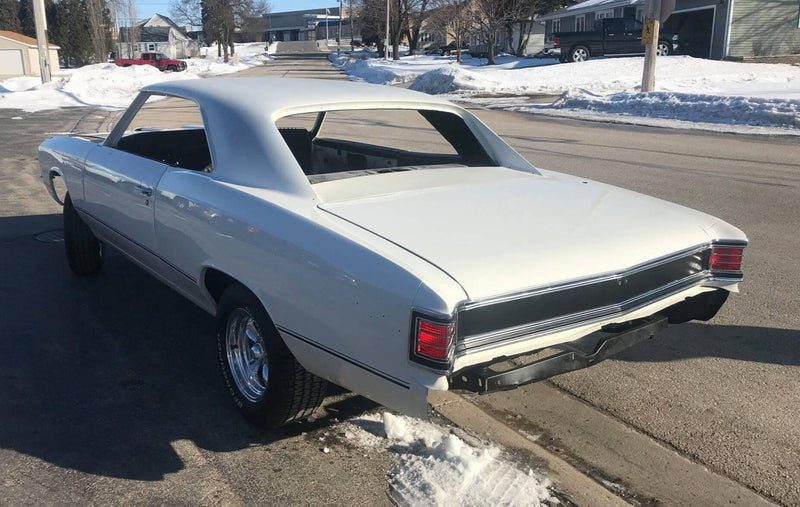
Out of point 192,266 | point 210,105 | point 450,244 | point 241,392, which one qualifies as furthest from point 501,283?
point 210,105

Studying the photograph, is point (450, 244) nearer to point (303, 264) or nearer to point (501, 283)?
point (501, 283)

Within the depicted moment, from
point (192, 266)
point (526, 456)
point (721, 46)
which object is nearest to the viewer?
point (526, 456)

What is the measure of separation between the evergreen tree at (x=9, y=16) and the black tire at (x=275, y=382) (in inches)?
2718

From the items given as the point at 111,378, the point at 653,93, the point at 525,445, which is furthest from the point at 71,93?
the point at 525,445

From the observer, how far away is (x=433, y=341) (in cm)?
240

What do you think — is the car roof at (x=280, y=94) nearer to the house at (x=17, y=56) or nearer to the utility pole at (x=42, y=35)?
the utility pole at (x=42, y=35)

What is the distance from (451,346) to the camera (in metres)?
→ 2.42

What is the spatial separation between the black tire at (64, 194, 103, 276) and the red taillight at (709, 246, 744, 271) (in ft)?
13.3

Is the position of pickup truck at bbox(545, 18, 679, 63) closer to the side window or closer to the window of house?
the window of house

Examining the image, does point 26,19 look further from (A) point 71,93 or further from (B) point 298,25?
(B) point 298,25

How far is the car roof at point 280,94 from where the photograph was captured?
365cm

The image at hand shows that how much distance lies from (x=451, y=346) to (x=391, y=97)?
1993 mm

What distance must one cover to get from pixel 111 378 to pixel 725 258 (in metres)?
3.06

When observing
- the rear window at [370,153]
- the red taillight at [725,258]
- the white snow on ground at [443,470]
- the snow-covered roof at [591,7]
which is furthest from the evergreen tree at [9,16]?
the red taillight at [725,258]
